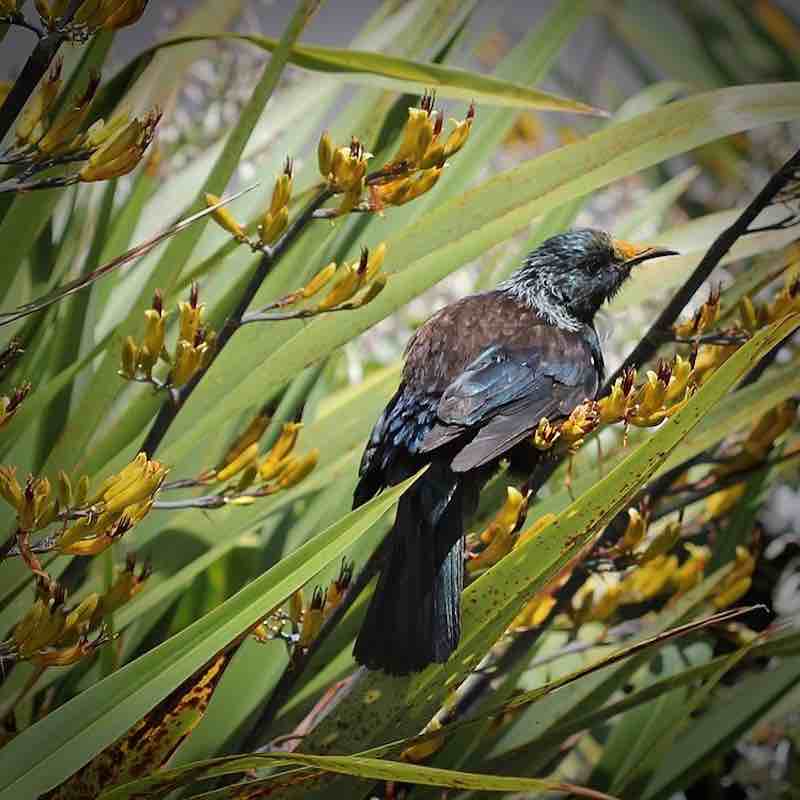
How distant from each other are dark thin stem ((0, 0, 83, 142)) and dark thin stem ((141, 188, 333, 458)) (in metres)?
0.19

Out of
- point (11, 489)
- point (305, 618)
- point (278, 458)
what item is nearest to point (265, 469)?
point (278, 458)

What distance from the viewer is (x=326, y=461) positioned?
1.08 m

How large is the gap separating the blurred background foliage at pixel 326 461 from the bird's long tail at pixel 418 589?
3cm

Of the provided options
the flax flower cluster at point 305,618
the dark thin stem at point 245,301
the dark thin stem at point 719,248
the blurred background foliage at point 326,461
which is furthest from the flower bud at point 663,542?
the dark thin stem at point 245,301

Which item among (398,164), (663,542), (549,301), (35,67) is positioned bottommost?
(663,542)

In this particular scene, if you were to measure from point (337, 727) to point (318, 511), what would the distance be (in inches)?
13.1

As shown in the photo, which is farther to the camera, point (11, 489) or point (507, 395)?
point (507, 395)

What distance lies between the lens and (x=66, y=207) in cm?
126

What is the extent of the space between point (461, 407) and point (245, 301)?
0.56ft

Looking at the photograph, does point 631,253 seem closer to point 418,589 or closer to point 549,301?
point 549,301

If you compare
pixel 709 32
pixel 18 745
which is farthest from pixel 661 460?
pixel 709 32

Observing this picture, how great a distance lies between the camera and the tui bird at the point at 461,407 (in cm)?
79

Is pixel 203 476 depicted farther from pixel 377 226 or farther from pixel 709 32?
pixel 709 32

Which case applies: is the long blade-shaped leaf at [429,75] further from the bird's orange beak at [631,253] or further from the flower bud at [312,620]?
the flower bud at [312,620]
